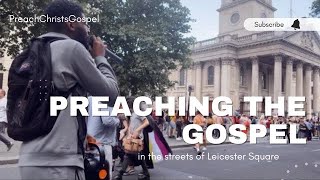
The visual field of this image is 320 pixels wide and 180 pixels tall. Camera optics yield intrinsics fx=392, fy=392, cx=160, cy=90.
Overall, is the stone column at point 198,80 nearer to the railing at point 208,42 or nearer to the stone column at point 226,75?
the railing at point 208,42

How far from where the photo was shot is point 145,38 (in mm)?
22094

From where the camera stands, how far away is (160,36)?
23.0 m

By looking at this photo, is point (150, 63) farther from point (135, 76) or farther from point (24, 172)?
point (24, 172)

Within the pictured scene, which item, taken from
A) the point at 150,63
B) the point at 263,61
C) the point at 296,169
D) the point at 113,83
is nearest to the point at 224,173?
the point at 296,169

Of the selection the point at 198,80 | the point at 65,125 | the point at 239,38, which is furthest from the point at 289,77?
the point at 65,125

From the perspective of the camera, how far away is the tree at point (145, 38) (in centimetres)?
2178

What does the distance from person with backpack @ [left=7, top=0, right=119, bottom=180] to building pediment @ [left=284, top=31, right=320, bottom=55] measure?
46.9m

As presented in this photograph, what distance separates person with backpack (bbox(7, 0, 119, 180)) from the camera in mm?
1901

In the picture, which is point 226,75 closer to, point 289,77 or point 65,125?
point 289,77

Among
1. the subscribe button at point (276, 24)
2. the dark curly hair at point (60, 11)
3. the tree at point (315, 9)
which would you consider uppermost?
the tree at point (315, 9)

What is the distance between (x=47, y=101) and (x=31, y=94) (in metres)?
0.08

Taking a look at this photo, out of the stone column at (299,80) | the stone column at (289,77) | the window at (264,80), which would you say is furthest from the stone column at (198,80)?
the stone column at (299,80)

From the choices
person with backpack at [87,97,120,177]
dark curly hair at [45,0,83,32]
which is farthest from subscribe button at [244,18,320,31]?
dark curly hair at [45,0,83,32]

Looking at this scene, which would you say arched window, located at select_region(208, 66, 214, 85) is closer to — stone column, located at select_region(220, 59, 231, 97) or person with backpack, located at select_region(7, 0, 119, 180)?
stone column, located at select_region(220, 59, 231, 97)
